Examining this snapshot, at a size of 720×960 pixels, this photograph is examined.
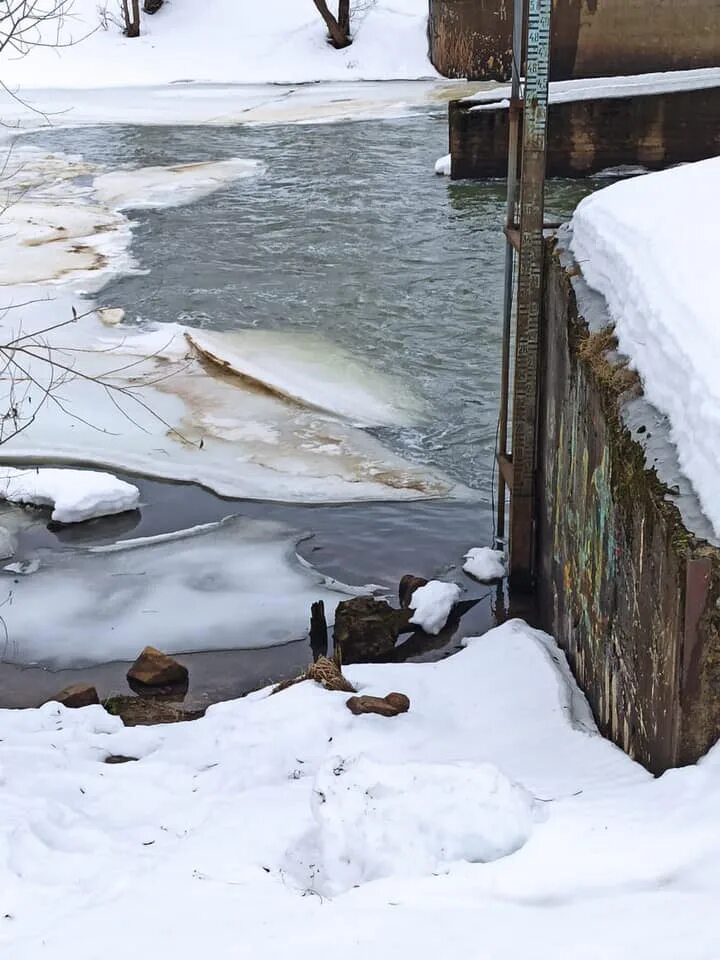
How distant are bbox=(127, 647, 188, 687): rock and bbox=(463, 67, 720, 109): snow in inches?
543

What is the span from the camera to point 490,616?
6797mm

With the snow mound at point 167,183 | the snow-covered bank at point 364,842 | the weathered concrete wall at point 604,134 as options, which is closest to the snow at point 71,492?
the snow-covered bank at point 364,842

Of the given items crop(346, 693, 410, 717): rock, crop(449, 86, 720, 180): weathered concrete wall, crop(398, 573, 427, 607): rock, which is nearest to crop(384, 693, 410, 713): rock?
crop(346, 693, 410, 717): rock

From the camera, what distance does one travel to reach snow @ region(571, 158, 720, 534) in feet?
12.0

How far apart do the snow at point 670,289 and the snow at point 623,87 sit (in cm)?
1274

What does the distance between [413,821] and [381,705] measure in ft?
5.19

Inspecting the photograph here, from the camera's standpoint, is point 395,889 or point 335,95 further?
point 335,95

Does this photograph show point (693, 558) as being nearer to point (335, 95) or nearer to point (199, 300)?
point (199, 300)

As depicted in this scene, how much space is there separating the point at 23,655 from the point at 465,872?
4013mm

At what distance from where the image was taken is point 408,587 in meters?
6.93

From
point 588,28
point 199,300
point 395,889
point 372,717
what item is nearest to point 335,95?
point 588,28

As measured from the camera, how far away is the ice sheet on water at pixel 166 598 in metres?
6.57

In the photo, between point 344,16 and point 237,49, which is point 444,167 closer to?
point 344,16

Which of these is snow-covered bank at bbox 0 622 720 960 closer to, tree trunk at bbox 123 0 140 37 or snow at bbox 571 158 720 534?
snow at bbox 571 158 720 534
